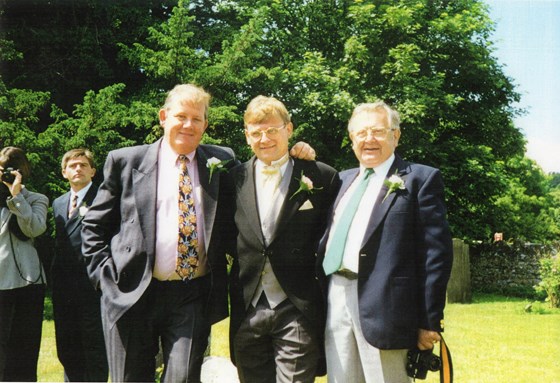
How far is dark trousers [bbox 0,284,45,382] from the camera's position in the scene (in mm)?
4684

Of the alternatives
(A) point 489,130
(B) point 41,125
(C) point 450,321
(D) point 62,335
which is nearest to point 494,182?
(A) point 489,130

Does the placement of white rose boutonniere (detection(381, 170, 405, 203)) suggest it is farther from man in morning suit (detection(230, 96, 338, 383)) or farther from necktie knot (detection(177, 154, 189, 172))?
necktie knot (detection(177, 154, 189, 172))

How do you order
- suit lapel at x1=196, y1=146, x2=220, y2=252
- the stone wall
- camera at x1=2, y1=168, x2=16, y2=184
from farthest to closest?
the stone wall → camera at x1=2, y1=168, x2=16, y2=184 → suit lapel at x1=196, y1=146, x2=220, y2=252

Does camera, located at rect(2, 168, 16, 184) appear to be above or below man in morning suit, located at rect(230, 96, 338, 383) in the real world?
above

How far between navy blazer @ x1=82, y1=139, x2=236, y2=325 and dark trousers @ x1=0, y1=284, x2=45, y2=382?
1571mm

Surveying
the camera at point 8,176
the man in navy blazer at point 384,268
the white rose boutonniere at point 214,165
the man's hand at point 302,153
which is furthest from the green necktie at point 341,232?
the camera at point 8,176

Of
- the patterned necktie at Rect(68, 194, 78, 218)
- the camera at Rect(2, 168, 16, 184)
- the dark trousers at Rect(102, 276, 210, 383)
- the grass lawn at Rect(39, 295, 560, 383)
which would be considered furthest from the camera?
the grass lawn at Rect(39, 295, 560, 383)

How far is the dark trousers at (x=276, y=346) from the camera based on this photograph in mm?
3344

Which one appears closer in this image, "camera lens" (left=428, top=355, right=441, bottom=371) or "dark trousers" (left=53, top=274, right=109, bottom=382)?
"camera lens" (left=428, top=355, right=441, bottom=371)

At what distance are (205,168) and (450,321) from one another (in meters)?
9.46

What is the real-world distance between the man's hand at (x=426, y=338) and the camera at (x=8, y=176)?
3.60m

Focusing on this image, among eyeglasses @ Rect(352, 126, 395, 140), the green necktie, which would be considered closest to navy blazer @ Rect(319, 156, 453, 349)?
the green necktie

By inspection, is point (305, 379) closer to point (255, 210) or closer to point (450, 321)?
point (255, 210)

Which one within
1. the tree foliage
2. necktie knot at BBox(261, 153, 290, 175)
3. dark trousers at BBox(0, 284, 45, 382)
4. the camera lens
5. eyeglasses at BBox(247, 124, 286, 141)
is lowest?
dark trousers at BBox(0, 284, 45, 382)
